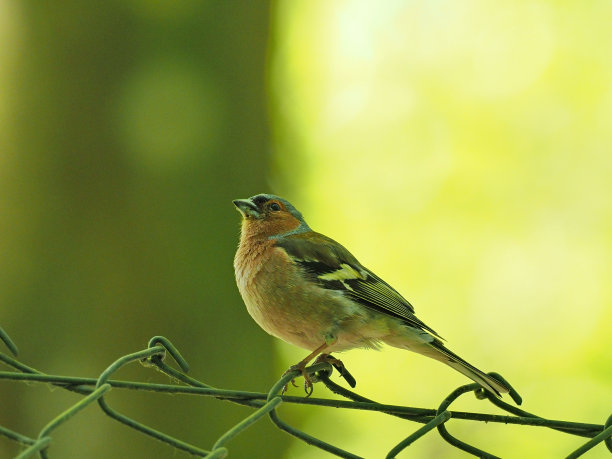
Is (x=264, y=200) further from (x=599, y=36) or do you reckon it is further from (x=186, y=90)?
(x=599, y=36)

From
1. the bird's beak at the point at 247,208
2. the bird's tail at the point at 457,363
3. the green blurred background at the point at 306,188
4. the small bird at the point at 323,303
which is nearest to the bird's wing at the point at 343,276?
the small bird at the point at 323,303

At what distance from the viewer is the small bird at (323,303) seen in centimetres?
354

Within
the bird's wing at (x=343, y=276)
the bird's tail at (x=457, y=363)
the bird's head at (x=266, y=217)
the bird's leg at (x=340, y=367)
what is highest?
the bird's head at (x=266, y=217)

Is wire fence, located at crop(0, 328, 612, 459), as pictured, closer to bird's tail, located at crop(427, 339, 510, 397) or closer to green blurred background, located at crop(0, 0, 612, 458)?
bird's tail, located at crop(427, 339, 510, 397)

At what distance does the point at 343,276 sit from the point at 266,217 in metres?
0.69

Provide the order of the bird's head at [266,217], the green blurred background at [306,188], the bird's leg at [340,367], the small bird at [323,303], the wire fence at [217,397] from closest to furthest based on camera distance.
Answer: the wire fence at [217,397], the bird's leg at [340,367], the small bird at [323,303], the bird's head at [266,217], the green blurred background at [306,188]

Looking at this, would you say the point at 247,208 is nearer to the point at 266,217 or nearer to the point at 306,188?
the point at 266,217

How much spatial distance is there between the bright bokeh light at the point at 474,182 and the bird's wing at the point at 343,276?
4.54 metres

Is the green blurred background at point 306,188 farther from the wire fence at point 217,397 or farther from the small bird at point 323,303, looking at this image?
the wire fence at point 217,397

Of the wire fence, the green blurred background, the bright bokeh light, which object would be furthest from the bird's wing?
the bright bokeh light

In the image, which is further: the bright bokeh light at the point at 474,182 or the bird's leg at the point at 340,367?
the bright bokeh light at the point at 474,182

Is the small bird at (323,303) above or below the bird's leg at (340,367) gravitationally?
above

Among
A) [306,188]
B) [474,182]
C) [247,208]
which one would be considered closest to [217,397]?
[247,208]

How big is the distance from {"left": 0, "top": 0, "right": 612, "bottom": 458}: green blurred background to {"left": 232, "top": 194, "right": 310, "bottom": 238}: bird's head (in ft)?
4.01
